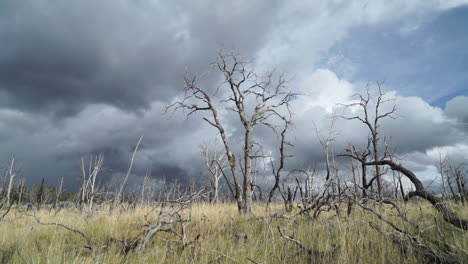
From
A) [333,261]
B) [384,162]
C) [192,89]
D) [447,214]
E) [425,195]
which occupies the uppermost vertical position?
[192,89]

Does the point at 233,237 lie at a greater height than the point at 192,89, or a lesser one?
lesser

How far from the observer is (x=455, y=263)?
2541 millimetres

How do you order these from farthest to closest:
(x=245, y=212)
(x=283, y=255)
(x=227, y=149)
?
1. (x=227, y=149)
2. (x=245, y=212)
3. (x=283, y=255)

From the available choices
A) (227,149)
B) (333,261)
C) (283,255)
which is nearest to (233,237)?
(283,255)

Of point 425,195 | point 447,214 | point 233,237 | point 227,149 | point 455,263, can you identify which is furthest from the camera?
point 227,149

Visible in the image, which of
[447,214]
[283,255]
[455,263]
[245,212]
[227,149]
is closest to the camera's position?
[455,263]

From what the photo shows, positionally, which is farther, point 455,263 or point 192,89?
point 192,89

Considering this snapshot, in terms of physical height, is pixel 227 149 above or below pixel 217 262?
above

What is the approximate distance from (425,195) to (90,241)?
600 cm

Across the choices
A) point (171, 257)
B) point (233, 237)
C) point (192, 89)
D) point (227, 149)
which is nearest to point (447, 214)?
point (233, 237)

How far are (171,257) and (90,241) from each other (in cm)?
Answer: 227

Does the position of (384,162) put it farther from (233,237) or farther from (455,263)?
(233,237)

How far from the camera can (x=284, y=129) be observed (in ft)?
35.7

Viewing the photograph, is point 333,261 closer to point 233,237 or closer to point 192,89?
point 233,237
